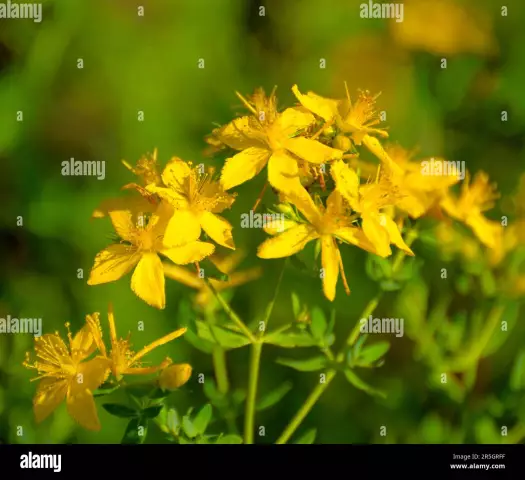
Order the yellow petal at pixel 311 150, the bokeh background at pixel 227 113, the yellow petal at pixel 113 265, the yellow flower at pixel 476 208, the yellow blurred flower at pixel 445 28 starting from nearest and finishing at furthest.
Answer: the yellow petal at pixel 311 150 < the yellow petal at pixel 113 265 < the yellow flower at pixel 476 208 < the bokeh background at pixel 227 113 < the yellow blurred flower at pixel 445 28

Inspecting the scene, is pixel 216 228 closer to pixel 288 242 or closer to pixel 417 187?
pixel 288 242

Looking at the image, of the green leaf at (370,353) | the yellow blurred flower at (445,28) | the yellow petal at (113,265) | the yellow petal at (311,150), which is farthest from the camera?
the yellow blurred flower at (445,28)

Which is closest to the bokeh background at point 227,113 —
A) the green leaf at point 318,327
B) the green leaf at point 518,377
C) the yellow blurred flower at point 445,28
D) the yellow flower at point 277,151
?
the yellow blurred flower at point 445,28

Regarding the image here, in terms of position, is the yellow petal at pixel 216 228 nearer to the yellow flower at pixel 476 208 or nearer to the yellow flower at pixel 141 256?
the yellow flower at pixel 141 256

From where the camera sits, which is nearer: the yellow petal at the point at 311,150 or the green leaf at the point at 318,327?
the yellow petal at the point at 311,150

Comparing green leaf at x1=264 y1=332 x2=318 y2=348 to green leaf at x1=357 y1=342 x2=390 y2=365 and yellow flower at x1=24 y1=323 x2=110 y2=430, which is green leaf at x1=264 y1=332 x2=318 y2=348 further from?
yellow flower at x1=24 y1=323 x2=110 y2=430

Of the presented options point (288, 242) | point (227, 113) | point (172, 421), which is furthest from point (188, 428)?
point (227, 113)

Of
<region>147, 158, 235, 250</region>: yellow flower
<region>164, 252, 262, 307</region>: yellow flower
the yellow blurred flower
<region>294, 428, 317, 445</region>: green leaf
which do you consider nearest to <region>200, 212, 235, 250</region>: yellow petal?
<region>147, 158, 235, 250</region>: yellow flower
